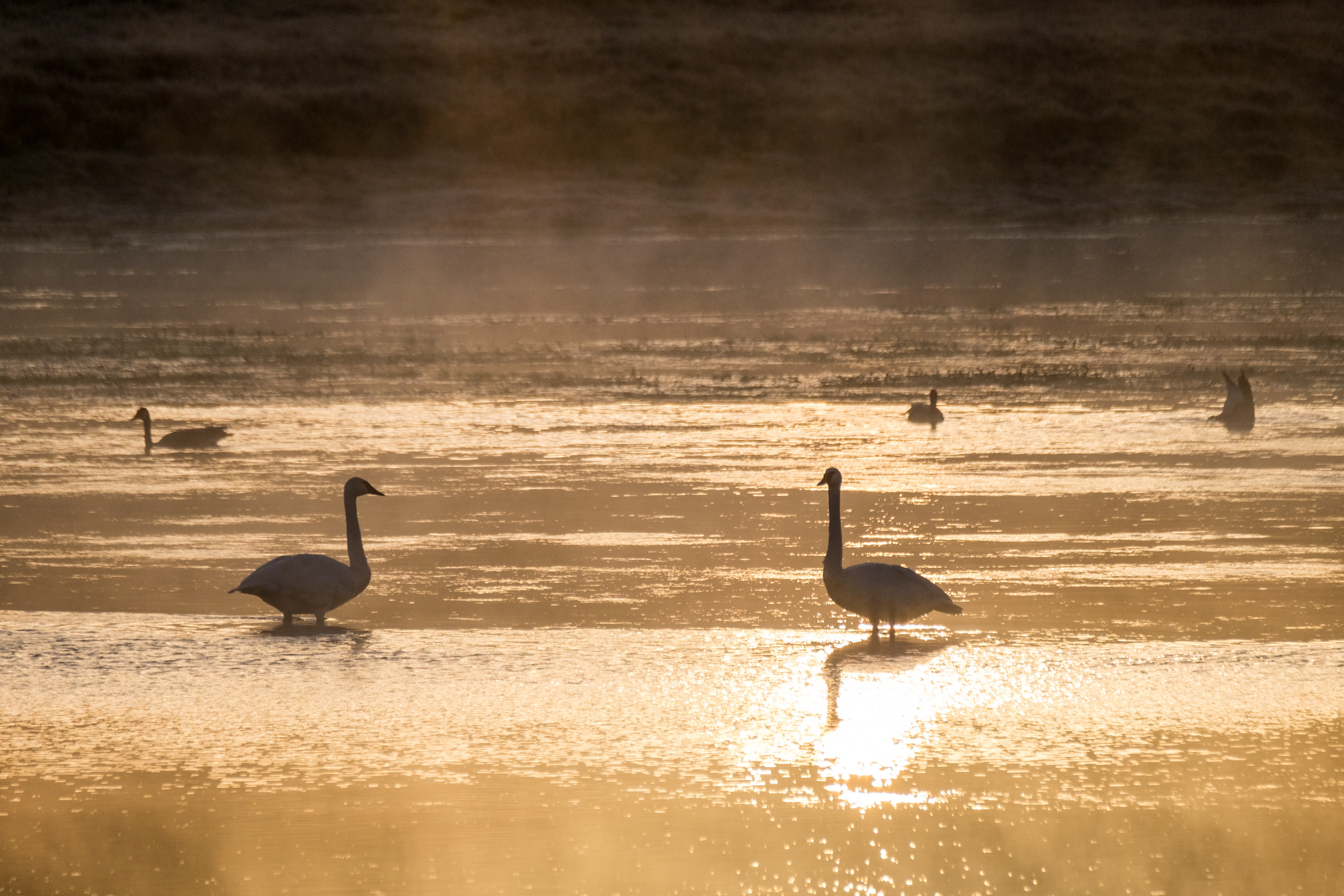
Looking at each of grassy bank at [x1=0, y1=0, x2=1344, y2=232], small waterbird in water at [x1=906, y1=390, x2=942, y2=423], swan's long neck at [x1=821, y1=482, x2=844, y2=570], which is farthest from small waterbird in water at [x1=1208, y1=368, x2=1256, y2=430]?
grassy bank at [x1=0, y1=0, x2=1344, y2=232]

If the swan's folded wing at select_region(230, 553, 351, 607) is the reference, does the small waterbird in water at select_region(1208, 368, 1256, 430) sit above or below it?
above

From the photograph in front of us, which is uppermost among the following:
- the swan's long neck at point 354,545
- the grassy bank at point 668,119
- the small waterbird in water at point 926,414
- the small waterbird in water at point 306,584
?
the grassy bank at point 668,119

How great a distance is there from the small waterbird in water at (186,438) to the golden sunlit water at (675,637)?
0.18 m

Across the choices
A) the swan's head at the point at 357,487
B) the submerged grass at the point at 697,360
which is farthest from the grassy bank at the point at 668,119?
the swan's head at the point at 357,487

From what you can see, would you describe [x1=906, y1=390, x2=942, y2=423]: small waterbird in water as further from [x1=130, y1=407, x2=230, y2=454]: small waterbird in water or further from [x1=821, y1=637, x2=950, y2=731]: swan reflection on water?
[x1=821, y1=637, x2=950, y2=731]: swan reflection on water

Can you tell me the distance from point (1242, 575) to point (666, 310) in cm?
1457

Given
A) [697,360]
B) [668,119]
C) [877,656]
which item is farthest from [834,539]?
[668,119]

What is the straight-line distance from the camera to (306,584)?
24.4 feet

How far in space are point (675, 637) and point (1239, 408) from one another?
7.23m

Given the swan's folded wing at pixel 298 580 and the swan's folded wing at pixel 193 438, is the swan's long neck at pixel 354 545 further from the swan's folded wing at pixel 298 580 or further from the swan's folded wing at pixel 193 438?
the swan's folded wing at pixel 193 438

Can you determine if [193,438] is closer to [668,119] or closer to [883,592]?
[883,592]

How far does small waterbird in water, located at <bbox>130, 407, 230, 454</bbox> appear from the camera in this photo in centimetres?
1263

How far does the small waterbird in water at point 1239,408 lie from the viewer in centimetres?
1301

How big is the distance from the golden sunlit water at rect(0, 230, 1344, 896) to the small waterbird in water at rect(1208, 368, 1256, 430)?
0.41 feet
